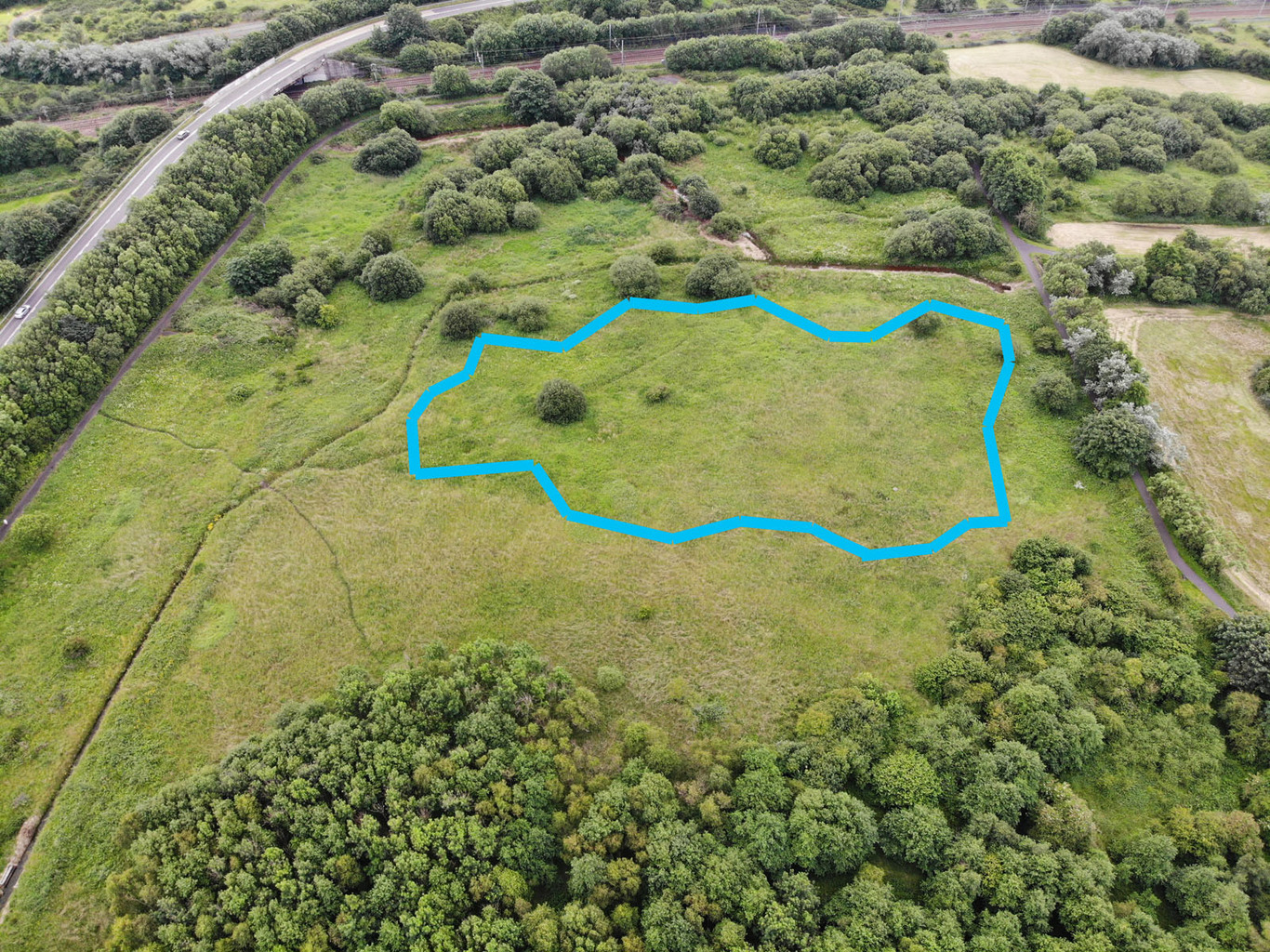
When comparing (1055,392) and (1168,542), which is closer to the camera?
(1168,542)

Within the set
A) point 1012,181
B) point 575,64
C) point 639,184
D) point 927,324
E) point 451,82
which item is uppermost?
point 575,64

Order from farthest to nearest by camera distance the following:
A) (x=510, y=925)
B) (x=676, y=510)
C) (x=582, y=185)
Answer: (x=582, y=185), (x=676, y=510), (x=510, y=925)

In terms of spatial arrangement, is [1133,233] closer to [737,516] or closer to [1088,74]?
[1088,74]

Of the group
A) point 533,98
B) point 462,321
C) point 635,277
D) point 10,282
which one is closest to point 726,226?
point 635,277

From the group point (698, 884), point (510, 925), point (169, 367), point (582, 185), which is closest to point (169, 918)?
point (510, 925)

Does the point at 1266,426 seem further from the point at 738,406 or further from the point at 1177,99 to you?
the point at 1177,99

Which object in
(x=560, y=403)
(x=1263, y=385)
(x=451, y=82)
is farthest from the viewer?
(x=451, y=82)
